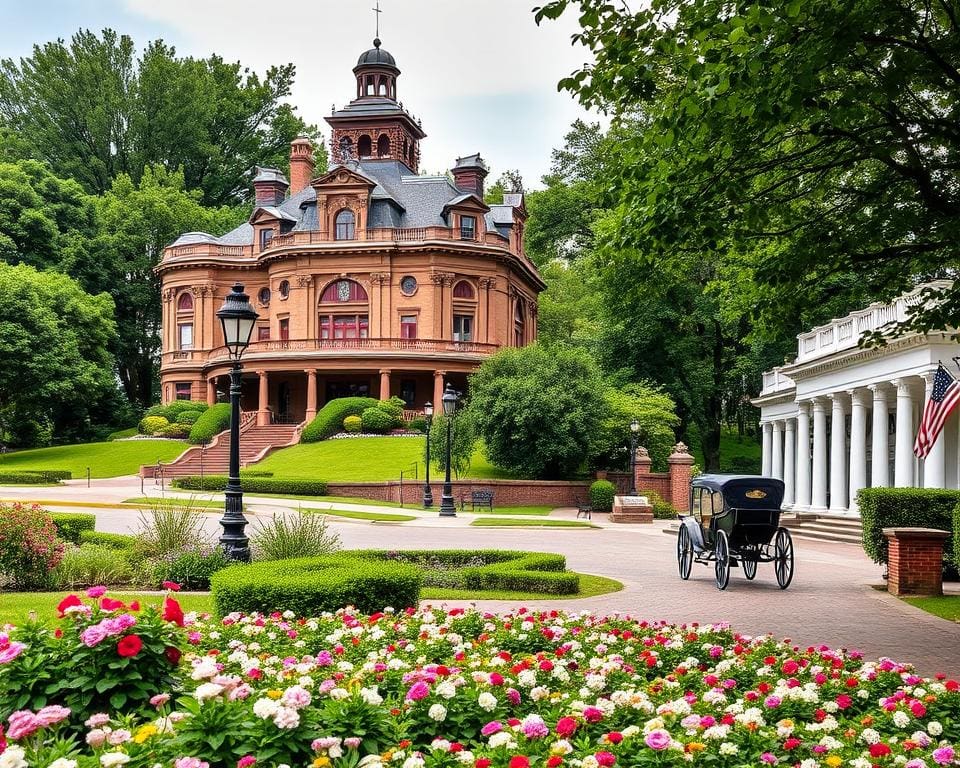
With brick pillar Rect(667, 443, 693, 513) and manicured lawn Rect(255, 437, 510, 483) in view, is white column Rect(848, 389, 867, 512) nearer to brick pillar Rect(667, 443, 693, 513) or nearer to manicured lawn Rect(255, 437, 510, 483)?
brick pillar Rect(667, 443, 693, 513)

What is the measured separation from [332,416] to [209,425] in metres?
7.40

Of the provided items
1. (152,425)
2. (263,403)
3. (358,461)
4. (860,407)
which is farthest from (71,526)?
(152,425)

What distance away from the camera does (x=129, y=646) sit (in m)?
5.41

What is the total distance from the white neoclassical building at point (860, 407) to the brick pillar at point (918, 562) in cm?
803

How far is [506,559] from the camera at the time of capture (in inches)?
711

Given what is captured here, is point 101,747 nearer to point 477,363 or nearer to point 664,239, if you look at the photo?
point 664,239

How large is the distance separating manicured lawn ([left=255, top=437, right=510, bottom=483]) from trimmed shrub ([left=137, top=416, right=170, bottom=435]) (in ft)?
36.3

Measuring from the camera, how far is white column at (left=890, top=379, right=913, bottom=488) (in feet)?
94.0

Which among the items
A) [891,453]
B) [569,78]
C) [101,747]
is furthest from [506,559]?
[891,453]

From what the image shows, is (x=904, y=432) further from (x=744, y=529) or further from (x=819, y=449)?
(x=744, y=529)

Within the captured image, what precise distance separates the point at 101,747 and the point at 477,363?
5496 centimetres

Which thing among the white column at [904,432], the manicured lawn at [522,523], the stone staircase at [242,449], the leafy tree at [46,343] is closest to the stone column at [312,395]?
the stone staircase at [242,449]

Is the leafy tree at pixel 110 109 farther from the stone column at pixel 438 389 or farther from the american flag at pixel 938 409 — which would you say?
the american flag at pixel 938 409

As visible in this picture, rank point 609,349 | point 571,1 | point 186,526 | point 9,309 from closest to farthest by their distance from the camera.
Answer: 1. point 571,1
2. point 186,526
3. point 9,309
4. point 609,349
